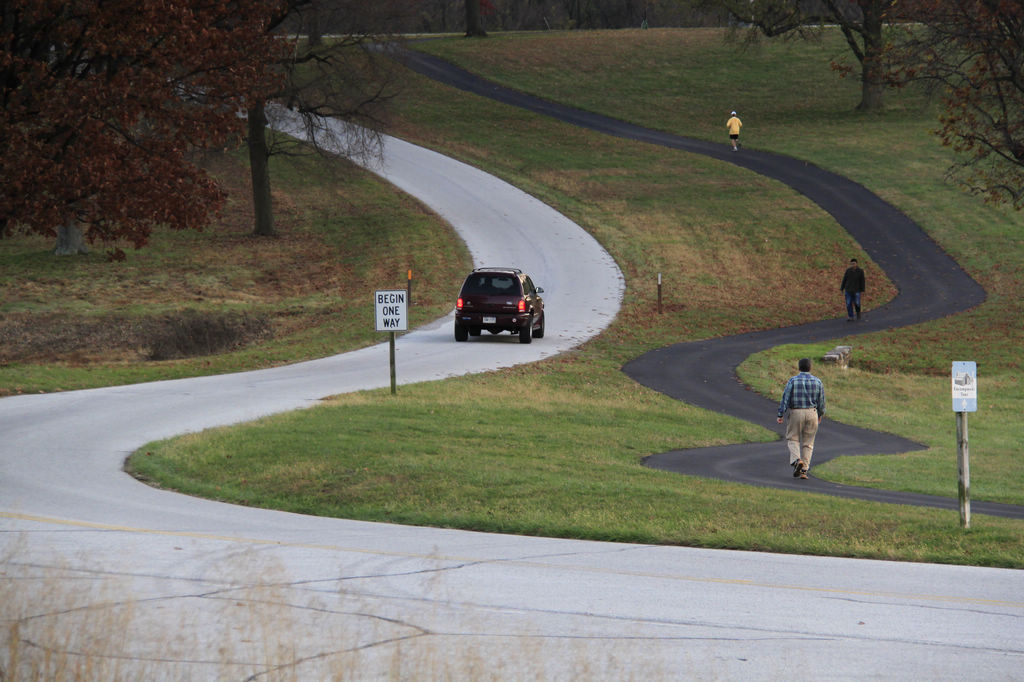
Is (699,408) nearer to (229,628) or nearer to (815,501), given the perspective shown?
(815,501)

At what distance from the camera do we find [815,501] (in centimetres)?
1330

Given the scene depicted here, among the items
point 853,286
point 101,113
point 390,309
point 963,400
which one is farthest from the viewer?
point 853,286

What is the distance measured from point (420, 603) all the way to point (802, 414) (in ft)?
32.3

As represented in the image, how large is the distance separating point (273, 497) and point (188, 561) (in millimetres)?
3516

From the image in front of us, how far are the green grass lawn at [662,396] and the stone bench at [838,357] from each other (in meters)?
0.48

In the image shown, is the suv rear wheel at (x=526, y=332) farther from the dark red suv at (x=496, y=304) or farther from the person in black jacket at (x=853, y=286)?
the person in black jacket at (x=853, y=286)

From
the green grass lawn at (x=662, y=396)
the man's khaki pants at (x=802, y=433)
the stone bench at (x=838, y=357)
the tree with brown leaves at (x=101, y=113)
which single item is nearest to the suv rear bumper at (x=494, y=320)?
the green grass lawn at (x=662, y=396)

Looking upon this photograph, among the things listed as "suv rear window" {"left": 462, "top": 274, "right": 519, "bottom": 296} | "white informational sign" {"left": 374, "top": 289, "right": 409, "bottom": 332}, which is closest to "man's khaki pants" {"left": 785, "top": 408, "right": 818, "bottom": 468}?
"white informational sign" {"left": 374, "top": 289, "right": 409, "bottom": 332}

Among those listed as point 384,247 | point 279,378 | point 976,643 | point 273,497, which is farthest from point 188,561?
point 384,247

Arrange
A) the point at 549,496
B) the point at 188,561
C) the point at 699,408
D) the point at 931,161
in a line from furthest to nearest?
the point at 931,161
the point at 699,408
the point at 549,496
the point at 188,561

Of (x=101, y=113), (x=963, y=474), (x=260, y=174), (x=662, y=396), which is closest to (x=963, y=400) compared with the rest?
(x=963, y=474)

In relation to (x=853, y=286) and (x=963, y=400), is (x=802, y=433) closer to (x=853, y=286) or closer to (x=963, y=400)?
(x=963, y=400)

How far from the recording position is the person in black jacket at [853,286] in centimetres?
3528

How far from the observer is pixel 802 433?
16.6 meters
